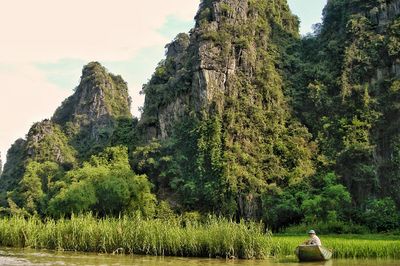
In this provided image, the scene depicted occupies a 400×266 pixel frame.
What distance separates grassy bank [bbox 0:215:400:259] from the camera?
20.3m

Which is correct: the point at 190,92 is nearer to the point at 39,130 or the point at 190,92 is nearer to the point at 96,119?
the point at 39,130

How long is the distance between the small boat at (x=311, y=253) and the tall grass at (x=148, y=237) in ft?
4.07

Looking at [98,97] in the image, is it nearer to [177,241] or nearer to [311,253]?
[177,241]

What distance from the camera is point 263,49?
49438 millimetres

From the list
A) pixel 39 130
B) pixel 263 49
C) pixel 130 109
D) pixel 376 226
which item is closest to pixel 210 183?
pixel 376 226

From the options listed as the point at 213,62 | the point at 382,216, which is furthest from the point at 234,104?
the point at 382,216

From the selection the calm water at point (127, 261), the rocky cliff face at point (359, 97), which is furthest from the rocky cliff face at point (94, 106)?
the calm water at point (127, 261)

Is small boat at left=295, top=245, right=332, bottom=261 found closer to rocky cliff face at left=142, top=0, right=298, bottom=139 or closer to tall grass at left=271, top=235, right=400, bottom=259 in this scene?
tall grass at left=271, top=235, right=400, bottom=259

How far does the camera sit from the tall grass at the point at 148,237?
20281 mm

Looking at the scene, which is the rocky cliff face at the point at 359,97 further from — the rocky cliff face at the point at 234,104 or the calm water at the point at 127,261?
the calm water at the point at 127,261

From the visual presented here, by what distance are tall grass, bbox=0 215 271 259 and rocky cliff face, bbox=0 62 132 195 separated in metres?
34.1

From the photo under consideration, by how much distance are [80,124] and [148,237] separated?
2002 inches

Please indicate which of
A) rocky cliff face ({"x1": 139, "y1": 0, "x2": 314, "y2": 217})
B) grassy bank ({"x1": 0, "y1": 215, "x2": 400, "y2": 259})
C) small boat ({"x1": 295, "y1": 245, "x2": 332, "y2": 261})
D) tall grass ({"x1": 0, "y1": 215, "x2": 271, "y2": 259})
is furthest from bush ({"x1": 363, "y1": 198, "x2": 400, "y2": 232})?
small boat ({"x1": 295, "y1": 245, "x2": 332, "y2": 261})

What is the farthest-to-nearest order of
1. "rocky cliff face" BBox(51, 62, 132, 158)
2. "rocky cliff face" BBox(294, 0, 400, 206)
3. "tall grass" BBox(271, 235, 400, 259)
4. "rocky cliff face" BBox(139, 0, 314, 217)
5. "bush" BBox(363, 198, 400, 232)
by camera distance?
1. "rocky cliff face" BBox(51, 62, 132, 158)
2. "rocky cliff face" BBox(139, 0, 314, 217)
3. "rocky cliff face" BBox(294, 0, 400, 206)
4. "bush" BBox(363, 198, 400, 232)
5. "tall grass" BBox(271, 235, 400, 259)
